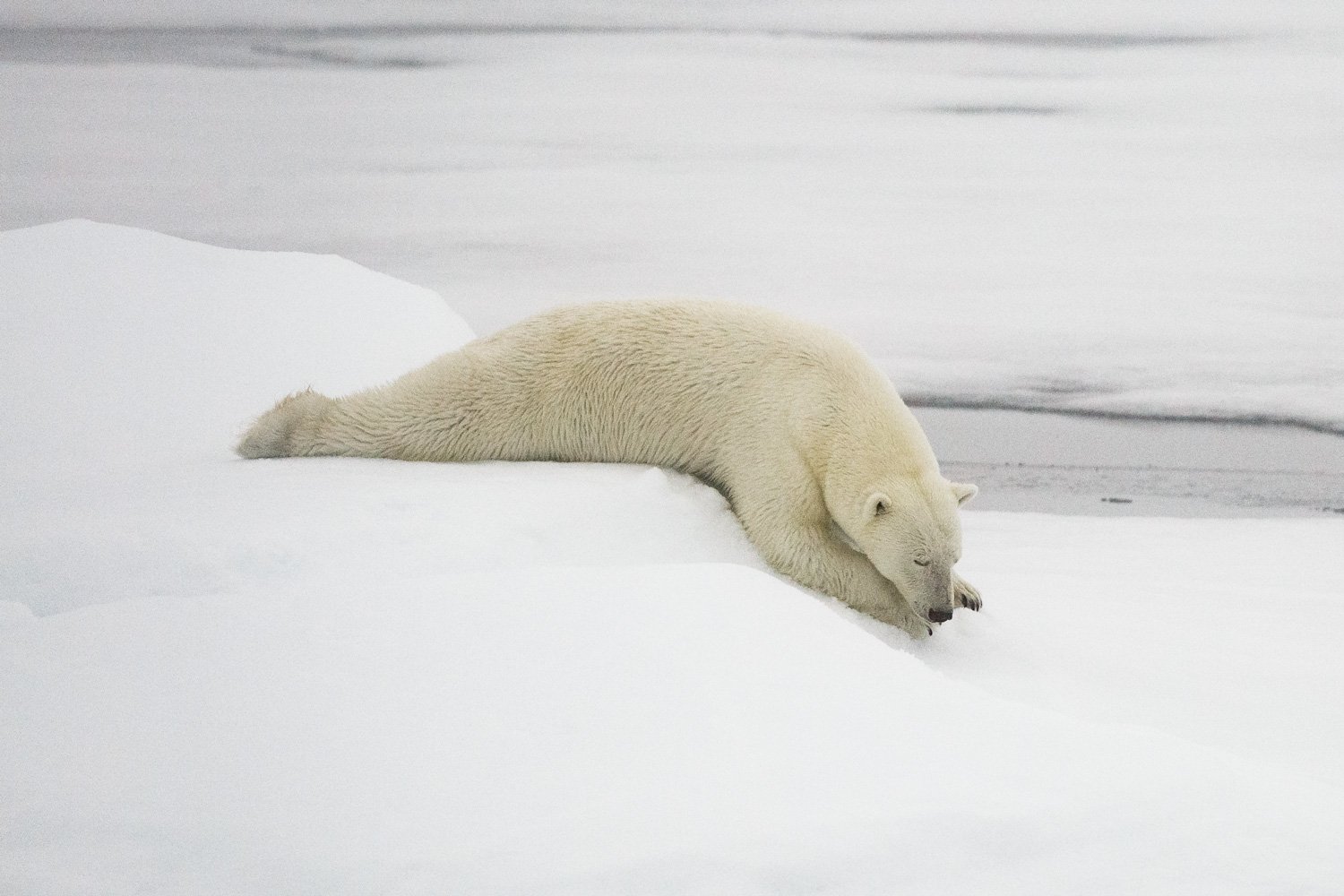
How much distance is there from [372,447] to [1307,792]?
290 cm

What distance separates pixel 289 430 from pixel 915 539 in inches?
83.8

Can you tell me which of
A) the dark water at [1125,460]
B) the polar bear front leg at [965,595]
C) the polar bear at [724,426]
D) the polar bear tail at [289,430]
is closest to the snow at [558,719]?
the polar bear front leg at [965,595]

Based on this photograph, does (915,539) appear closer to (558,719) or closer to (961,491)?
(961,491)

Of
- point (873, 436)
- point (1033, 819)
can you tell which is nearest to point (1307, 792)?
point (1033, 819)

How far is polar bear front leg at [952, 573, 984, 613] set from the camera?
3764 millimetres

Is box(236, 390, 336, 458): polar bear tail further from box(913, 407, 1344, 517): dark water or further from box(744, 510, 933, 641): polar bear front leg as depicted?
box(913, 407, 1344, 517): dark water

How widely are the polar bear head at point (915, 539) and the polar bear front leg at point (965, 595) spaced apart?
19 centimetres

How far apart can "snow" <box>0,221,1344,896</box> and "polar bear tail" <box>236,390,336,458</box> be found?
0.31m

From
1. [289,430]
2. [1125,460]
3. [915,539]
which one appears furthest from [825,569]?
[1125,460]

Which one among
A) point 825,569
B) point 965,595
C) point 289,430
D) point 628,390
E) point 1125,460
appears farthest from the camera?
point 1125,460

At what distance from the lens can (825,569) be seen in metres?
3.66

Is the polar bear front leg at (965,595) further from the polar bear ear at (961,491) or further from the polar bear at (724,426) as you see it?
the polar bear ear at (961,491)

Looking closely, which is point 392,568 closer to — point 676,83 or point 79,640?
point 79,640

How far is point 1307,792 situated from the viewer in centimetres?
206
